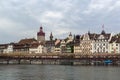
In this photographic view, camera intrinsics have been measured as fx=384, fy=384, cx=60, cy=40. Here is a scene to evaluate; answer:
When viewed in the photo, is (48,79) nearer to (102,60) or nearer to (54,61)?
(102,60)

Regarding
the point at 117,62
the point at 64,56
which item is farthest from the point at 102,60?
the point at 64,56

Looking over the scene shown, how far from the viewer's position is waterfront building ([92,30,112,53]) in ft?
616

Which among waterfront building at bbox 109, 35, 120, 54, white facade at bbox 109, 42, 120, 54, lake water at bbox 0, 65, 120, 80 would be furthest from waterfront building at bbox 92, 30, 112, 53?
lake water at bbox 0, 65, 120, 80

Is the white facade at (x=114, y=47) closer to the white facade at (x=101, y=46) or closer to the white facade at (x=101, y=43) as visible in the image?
the white facade at (x=101, y=46)

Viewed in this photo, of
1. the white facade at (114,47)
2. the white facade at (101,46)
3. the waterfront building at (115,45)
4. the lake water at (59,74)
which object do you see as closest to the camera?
the lake water at (59,74)

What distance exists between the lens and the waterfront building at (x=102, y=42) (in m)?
188

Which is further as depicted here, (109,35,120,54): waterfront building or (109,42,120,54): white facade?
(109,35,120,54): waterfront building

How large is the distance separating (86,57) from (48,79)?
95175 mm

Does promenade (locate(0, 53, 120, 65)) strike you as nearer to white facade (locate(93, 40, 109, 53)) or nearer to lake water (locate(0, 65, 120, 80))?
white facade (locate(93, 40, 109, 53))

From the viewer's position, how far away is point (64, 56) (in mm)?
172625

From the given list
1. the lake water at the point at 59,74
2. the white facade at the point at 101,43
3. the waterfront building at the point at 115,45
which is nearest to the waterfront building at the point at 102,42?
the white facade at the point at 101,43

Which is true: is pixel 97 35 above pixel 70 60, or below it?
above

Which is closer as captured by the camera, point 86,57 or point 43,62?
point 86,57

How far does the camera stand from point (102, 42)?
189375 mm
